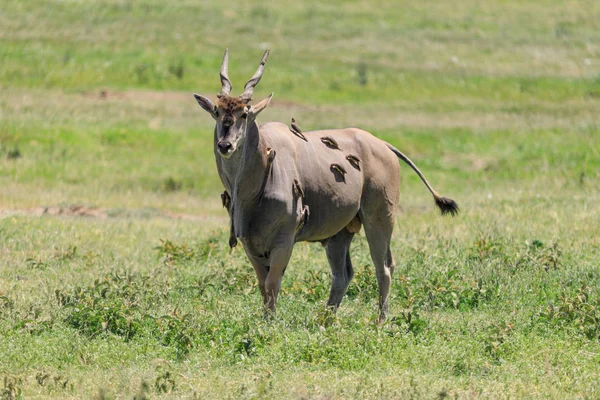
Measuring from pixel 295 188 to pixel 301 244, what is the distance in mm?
5445

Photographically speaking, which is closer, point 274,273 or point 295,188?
point 274,273

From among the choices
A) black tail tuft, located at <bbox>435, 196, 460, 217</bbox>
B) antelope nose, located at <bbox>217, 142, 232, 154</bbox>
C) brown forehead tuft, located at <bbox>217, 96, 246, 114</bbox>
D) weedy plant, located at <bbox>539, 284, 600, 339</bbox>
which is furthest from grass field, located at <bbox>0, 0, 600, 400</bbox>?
brown forehead tuft, located at <bbox>217, 96, 246, 114</bbox>

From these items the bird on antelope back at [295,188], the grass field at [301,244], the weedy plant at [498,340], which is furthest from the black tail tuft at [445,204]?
the weedy plant at [498,340]

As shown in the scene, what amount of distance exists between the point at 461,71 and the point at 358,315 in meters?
25.0

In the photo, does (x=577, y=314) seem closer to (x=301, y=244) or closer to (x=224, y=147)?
(x=224, y=147)

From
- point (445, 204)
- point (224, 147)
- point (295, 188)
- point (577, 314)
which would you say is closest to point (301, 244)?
point (445, 204)

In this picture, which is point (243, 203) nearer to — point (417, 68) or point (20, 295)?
point (20, 295)

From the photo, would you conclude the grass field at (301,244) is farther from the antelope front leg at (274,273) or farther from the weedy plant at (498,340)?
the antelope front leg at (274,273)

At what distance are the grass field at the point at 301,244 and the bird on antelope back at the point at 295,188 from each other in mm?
534

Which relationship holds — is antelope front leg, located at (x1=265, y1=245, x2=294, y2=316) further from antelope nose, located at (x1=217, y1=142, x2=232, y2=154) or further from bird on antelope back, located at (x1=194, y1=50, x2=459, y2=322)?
antelope nose, located at (x1=217, y1=142, x2=232, y2=154)

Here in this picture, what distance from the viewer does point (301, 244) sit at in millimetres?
15438

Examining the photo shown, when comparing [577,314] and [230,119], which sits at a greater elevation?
[230,119]

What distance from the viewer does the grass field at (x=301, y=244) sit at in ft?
28.2

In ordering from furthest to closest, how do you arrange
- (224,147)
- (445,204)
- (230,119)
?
A: 1. (445,204)
2. (230,119)
3. (224,147)
